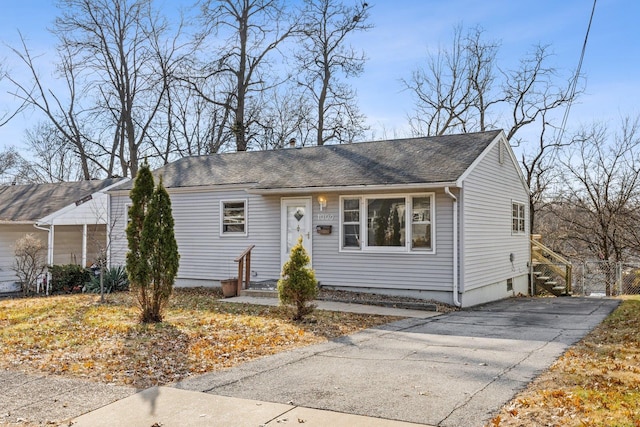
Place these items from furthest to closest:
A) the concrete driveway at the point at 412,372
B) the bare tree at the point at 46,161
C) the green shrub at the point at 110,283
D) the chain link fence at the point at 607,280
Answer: the bare tree at the point at 46,161
the chain link fence at the point at 607,280
the green shrub at the point at 110,283
the concrete driveway at the point at 412,372

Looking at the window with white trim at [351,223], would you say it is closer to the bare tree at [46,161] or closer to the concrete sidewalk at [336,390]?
the concrete sidewalk at [336,390]

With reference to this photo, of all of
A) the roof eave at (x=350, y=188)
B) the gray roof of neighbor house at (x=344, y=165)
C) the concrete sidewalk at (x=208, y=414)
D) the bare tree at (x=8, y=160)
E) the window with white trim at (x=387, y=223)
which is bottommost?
the concrete sidewalk at (x=208, y=414)

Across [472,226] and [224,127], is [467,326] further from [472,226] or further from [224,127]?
[224,127]

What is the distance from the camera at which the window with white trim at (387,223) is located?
489 inches

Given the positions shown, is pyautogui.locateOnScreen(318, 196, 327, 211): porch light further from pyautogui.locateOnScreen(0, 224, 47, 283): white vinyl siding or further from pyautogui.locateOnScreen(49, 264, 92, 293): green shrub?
pyautogui.locateOnScreen(0, 224, 47, 283): white vinyl siding

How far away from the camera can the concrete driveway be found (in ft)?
15.8

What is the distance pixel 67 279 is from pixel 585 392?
16.0 meters

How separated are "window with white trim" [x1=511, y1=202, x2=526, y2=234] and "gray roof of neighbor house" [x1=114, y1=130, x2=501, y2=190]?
3092 mm

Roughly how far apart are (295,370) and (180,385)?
4.36ft

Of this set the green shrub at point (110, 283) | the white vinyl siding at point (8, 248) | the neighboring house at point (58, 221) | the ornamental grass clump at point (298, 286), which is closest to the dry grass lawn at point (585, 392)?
the ornamental grass clump at point (298, 286)

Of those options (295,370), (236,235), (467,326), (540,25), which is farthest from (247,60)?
(295,370)

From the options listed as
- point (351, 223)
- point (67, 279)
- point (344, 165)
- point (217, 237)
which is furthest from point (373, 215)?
point (67, 279)

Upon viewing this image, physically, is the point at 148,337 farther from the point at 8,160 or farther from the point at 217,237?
the point at 8,160

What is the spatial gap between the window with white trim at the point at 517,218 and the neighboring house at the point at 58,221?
43.9 ft
